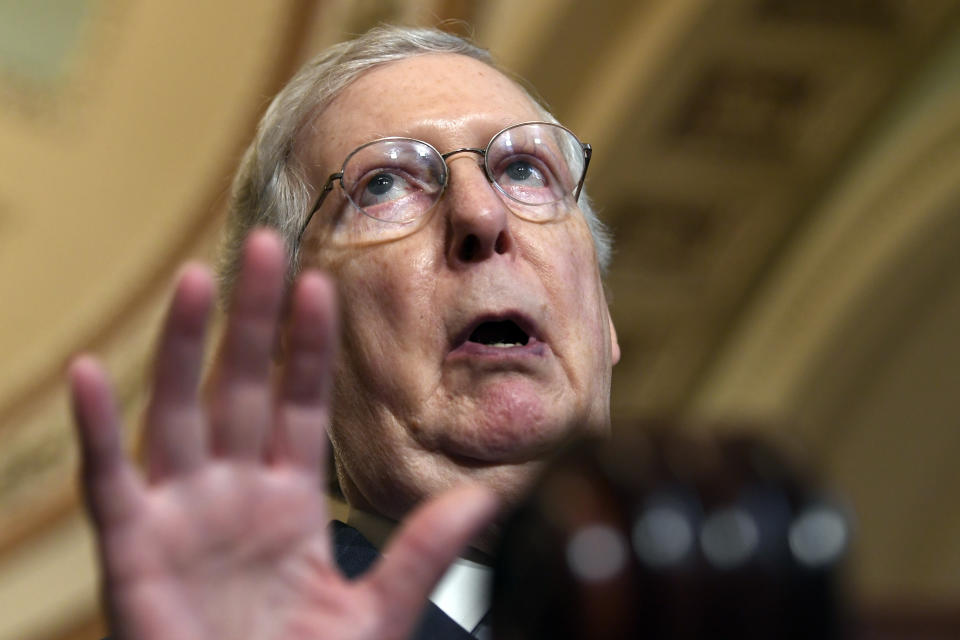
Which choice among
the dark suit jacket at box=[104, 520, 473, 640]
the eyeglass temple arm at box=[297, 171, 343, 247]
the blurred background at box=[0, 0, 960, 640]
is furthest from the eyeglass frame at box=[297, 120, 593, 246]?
the blurred background at box=[0, 0, 960, 640]

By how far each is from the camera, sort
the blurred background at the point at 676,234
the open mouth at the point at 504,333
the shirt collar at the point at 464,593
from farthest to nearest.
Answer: the blurred background at the point at 676,234, the open mouth at the point at 504,333, the shirt collar at the point at 464,593

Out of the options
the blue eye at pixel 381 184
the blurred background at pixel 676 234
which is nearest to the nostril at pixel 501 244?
the blue eye at pixel 381 184

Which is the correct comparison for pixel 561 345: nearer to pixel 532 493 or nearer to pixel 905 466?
pixel 532 493

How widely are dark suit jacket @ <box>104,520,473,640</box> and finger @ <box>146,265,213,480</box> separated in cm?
49

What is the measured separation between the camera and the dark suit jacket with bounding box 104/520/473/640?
1387 millimetres

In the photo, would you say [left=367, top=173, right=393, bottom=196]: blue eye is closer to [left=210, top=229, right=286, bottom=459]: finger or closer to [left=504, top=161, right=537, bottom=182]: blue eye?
[left=504, top=161, right=537, bottom=182]: blue eye

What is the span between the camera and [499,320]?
6.07ft

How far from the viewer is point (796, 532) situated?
735 mm

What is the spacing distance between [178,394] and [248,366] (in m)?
0.05

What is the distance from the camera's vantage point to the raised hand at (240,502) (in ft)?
2.90

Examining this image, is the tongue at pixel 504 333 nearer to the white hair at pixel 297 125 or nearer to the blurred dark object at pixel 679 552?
the white hair at pixel 297 125

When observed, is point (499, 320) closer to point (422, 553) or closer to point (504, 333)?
point (504, 333)

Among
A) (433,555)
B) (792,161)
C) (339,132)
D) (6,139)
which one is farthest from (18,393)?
(433,555)

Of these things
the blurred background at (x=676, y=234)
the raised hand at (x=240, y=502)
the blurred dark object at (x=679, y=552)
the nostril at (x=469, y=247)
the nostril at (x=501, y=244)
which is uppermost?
the blurred dark object at (x=679, y=552)
